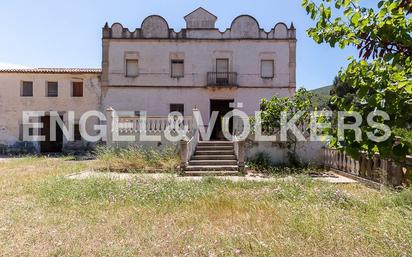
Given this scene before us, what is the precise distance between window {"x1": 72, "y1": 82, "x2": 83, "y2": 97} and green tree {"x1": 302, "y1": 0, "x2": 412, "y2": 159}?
72.9 ft

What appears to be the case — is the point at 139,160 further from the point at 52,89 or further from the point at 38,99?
the point at 38,99

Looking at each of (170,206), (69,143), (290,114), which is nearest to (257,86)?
(290,114)

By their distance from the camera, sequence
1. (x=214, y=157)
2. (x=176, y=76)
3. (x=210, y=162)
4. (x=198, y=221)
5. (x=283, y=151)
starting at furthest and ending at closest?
1. (x=176, y=76)
2. (x=283, y=151)
3. (x=214, y=157)
4. (x=210, y=162)
5. (x=198, y=221)

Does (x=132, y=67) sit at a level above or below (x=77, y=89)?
above

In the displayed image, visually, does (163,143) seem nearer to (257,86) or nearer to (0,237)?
(257,86)

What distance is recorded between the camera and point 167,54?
22266 mm

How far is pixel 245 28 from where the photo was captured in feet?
72.9

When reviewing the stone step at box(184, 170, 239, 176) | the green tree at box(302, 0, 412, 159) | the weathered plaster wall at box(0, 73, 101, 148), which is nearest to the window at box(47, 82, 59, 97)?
the weathered plaster wall at box(0, 73, 101, 148)

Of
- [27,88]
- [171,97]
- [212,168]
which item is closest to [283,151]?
[212,168]

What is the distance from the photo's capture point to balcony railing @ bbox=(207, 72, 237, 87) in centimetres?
2206

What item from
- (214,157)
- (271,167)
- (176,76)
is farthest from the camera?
(176,76)

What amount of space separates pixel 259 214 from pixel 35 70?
21339mm

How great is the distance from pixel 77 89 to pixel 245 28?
12.4 metres

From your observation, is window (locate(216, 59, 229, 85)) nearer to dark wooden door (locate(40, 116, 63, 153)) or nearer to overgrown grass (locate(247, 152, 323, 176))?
overgrown grass (locate(247, 152, 323, 176))
